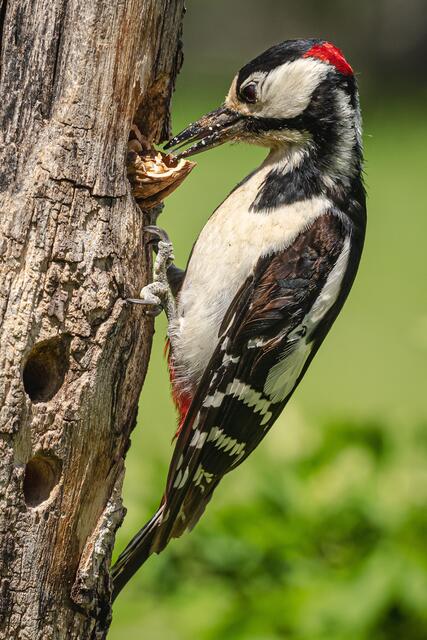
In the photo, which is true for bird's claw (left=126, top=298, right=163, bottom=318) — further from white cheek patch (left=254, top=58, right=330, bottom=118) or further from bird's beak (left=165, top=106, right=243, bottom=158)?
white cheek patch (left=254, top=58, right=330, bottom=118)

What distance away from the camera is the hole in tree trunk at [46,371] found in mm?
3145

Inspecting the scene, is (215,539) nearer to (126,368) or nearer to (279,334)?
(279,334)

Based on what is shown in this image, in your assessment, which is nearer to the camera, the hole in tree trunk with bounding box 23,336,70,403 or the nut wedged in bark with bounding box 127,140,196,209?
the hole in tree trunk with bounding box 23,336,70,403

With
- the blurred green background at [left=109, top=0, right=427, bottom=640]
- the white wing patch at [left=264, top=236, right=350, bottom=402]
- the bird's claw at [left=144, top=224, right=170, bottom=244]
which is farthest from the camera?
the blurred green background at [left=109, top=0, right=427, bottom=640]

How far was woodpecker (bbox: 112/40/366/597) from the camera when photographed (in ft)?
12.1

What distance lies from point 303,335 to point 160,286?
61 cm

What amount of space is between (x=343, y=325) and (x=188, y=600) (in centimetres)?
574

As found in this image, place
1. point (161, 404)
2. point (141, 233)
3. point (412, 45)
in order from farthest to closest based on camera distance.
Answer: point (412, 45) < point (161, 404) < point (141, 233)

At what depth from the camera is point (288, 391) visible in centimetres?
392

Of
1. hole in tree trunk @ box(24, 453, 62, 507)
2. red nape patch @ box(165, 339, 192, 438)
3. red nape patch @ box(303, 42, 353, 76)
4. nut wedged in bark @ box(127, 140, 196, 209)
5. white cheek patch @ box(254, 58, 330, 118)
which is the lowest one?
hole in tree trunk @ box(24, 453, 62, 507)

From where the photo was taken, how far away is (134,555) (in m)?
3.73

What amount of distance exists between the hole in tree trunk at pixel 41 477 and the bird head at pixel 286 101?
3.63 ft

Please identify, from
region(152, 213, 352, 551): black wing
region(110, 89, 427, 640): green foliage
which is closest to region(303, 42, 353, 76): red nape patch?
region(152, 213, 352, 551): black wing

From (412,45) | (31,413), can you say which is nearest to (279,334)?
(31,413)
